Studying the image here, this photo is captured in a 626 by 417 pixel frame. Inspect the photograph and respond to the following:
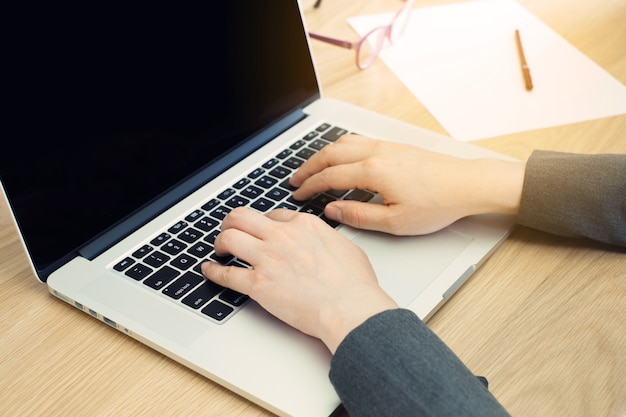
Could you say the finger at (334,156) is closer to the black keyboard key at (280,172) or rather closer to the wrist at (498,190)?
the black keyboard key at (280,172)

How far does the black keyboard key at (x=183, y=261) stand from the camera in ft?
2.53

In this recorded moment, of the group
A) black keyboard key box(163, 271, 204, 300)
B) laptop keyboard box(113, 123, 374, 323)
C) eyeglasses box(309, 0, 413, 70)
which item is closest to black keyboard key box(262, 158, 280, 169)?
laptop keyboard box(113, 123, 374, 323)

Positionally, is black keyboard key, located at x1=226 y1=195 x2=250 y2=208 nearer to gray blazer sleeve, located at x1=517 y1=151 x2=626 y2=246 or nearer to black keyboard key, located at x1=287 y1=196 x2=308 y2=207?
black keyboard key, located at x1=287 y1=196 x2=308 y2=207

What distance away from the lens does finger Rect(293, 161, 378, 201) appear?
84 centimetres

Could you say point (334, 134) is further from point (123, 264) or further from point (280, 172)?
point (123, 264)

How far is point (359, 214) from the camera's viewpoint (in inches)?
32.0

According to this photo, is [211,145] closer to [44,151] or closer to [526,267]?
[44,151]

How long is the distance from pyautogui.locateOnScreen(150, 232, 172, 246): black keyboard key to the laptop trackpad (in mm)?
210

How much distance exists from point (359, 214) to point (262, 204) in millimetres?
124

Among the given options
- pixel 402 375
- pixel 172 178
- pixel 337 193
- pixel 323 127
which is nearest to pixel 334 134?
pixel 323 127

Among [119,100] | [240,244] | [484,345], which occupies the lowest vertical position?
[484,345]

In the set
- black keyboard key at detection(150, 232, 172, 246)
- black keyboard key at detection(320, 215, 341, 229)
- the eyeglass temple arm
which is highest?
the eyeglass temple arm

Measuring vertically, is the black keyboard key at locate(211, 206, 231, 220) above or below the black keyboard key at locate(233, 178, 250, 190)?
Answer: below

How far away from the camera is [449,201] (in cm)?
81
